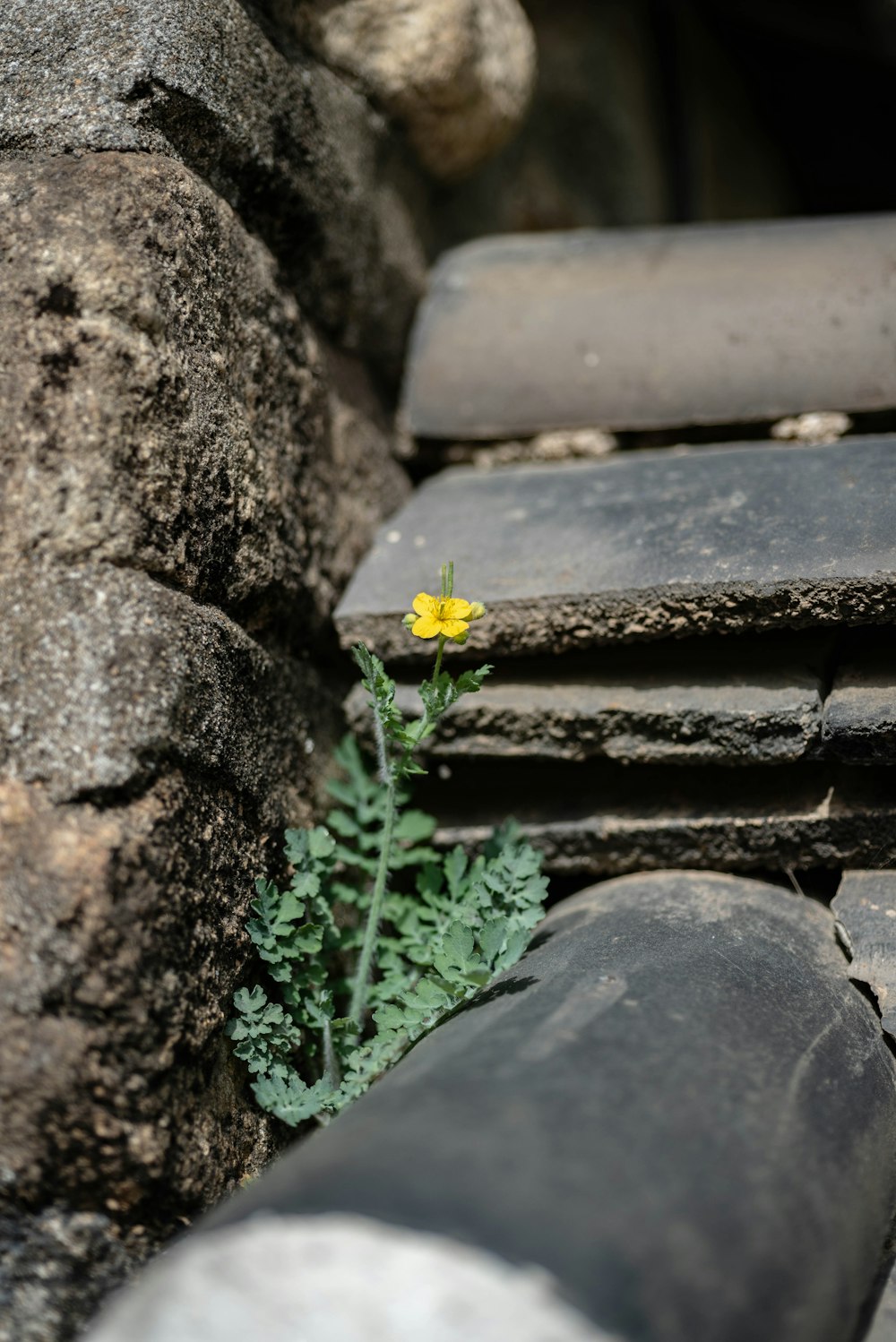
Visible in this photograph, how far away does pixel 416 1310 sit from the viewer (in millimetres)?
748

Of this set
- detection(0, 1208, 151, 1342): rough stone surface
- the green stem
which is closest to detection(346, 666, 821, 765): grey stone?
the green stem

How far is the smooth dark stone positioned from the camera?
788 millimetres

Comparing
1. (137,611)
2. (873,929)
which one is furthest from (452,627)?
(873,929)

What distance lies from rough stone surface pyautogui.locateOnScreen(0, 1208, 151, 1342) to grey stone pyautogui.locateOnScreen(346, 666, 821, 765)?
764mm

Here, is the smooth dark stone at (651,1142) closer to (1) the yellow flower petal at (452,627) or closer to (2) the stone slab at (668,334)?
(1) the yellow flower petal at (452,627)

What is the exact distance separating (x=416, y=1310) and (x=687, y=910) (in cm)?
78

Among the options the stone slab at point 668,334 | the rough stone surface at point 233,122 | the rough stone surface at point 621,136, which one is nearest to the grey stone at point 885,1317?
the stone slab at point 668,334

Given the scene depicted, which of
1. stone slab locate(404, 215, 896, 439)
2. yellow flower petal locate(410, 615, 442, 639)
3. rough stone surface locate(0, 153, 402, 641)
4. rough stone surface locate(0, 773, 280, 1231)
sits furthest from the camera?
stone slab locate(404, 215, 896, 439)

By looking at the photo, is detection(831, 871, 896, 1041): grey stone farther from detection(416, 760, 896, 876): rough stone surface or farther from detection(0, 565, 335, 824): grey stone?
detection(0, 565, 335, 824): grey stone

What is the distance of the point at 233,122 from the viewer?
1460 mm

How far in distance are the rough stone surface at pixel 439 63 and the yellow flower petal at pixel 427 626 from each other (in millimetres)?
1189

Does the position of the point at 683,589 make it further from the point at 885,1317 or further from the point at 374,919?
the point at 885,1317

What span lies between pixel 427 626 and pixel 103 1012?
0.55 meters

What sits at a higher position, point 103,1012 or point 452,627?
point 452,627
